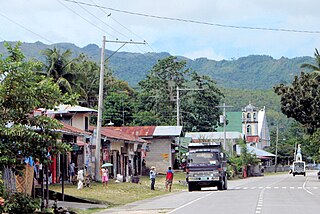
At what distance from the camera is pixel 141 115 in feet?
292

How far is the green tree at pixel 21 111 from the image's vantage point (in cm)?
1933

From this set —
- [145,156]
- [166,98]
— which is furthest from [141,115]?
[145,156]

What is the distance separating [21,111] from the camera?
65.2ft

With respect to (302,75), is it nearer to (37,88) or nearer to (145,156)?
(145,156)

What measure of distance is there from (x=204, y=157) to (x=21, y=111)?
76.0 ft

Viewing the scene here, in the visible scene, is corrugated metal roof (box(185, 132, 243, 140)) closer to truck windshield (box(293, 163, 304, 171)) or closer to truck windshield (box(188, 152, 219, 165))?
truck windshield (box(293, 163, 304, 171))

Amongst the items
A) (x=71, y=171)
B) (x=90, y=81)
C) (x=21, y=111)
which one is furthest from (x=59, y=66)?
(x=21, y=111)

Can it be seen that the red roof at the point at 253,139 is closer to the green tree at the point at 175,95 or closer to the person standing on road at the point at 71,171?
the green tree at the point at 175,95

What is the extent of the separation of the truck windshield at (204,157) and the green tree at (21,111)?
2182cm

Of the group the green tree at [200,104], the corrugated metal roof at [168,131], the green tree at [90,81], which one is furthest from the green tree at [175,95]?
the corrugated metal roof at [168,131]

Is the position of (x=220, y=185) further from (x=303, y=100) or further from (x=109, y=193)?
(x=303, y=100)

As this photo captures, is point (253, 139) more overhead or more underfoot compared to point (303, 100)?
more underfoot

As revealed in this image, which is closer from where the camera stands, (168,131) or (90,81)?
(168,131)

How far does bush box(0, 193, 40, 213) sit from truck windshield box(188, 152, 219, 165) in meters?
22.4
